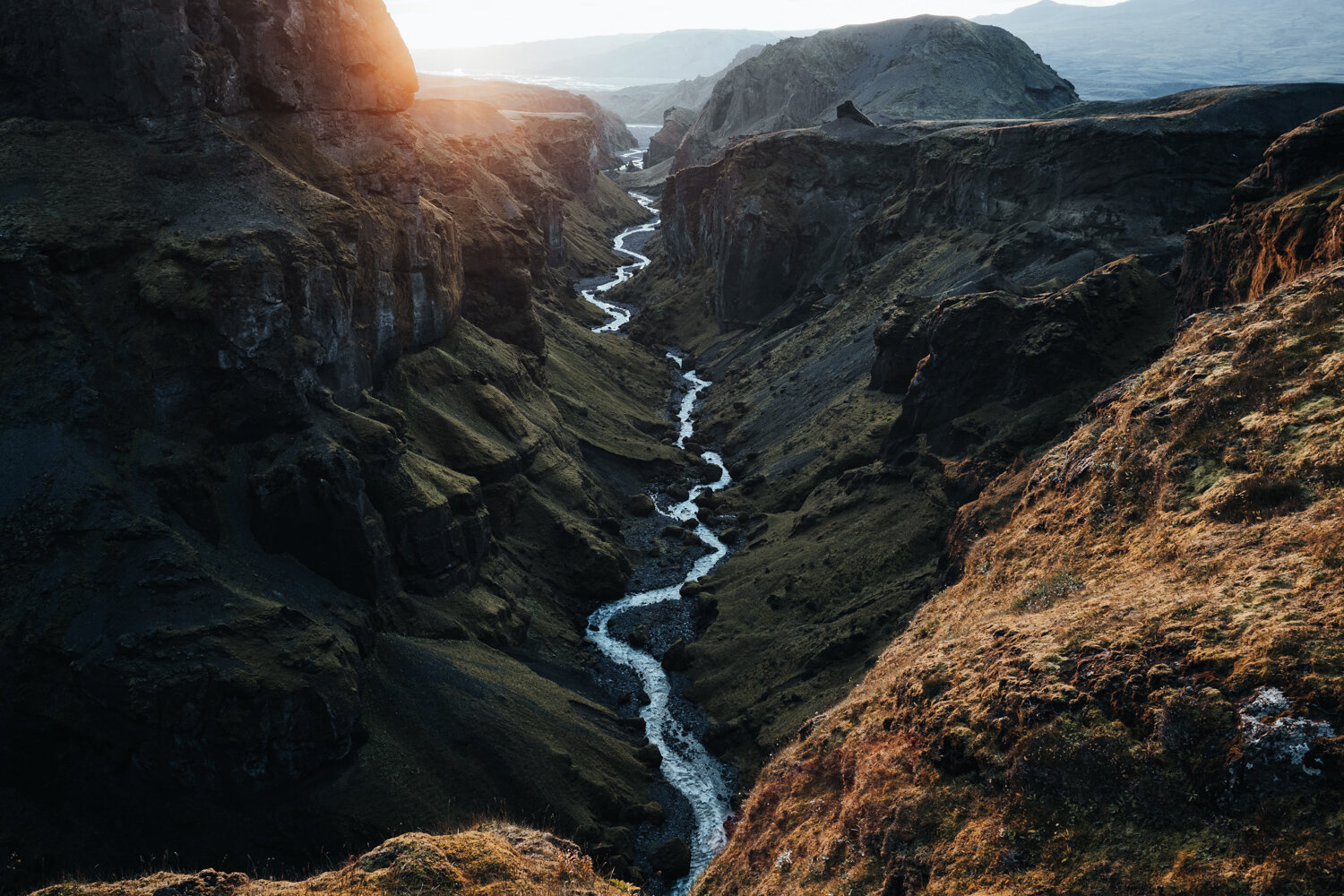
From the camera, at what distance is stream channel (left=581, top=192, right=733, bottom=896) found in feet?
165

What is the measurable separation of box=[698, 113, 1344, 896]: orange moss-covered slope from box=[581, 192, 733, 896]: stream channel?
16.7 m

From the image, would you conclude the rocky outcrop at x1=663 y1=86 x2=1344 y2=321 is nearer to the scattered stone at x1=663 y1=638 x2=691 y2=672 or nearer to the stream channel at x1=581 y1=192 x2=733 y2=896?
the stream channel at x1=581 y1=192 x2=733 y2=896

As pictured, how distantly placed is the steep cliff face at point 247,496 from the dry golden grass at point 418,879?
760 inches

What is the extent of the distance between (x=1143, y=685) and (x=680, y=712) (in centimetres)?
4121

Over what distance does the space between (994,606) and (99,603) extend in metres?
43.2

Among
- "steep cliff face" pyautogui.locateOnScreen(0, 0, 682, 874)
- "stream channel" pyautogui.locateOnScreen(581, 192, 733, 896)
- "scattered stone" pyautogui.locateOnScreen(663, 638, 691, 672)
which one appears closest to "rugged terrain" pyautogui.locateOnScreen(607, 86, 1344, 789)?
"scattered stone" pyautogui.locateOnScreen(663, 638, 691, 672)

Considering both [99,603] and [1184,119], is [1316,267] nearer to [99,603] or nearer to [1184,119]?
[99,603]

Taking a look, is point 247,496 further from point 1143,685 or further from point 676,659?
point 1143,685

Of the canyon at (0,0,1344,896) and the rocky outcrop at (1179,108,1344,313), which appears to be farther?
the rocky outcrop at (1179,108,1344,313)

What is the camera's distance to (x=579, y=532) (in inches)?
2943

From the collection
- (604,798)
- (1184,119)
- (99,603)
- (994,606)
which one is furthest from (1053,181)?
(99,603)

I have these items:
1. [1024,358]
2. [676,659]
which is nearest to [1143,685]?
[676,659]

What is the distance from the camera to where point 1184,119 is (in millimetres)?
91688

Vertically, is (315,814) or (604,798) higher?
(315,814)
